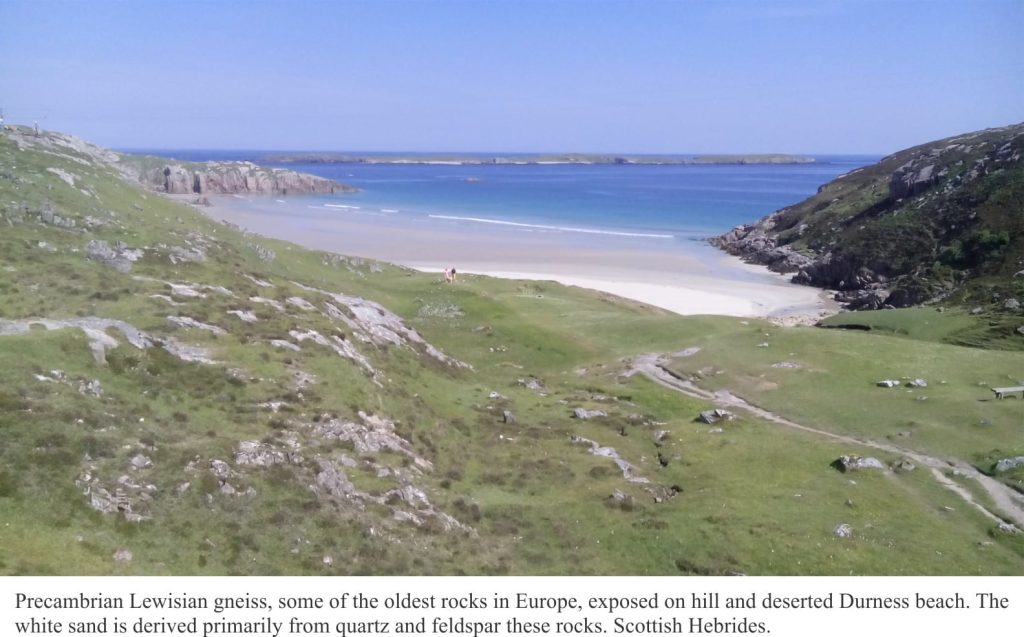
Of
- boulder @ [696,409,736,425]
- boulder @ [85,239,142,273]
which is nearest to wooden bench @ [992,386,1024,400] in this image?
boulder @ [696,409,736,425]

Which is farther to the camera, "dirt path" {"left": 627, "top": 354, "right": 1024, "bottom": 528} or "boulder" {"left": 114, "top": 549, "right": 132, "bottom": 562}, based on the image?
"dirt path" {"left": 627, "top": 354, "right": 1024, "bottom": 528}

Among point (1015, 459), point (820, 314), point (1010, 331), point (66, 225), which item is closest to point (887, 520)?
point (1015, 459)

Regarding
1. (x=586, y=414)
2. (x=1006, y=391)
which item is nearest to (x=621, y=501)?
(x=586, y=414)

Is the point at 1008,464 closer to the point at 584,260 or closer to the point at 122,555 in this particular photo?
the point at 122,555

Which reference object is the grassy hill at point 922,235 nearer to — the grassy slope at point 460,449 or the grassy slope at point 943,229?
the grassy slope at point 943,229

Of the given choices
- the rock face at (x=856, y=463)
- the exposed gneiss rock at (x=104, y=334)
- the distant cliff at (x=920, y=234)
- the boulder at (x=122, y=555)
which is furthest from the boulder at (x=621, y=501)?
the distant cliff at (x=920, y=234)

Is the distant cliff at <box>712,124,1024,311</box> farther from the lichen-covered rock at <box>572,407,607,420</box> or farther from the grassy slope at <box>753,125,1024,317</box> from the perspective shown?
the lichen-covered rock at <box>572,407,607,420</box>

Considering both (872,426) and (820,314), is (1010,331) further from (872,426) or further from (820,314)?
(820,314)
